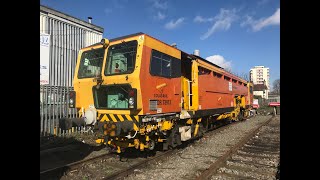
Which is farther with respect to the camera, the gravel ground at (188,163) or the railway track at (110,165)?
the gravel ground at (188,163)

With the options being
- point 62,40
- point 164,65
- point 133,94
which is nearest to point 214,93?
point 164,65

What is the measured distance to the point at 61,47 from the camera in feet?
52.3

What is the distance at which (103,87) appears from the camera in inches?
299

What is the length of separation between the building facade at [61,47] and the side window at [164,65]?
6.03 meters

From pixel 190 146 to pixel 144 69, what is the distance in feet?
13.1

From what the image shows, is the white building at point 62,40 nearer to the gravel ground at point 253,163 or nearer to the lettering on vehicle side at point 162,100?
the lettering on vehicle side at point 162,100

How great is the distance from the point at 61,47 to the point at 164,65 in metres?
10.1

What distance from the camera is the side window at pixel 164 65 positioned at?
7533mm

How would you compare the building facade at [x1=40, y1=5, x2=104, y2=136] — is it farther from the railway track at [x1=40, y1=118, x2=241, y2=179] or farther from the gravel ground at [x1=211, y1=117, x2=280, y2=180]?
the gravel ground at [x1=211, y1=117, x2=280, y2=180]

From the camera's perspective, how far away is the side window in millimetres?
7533

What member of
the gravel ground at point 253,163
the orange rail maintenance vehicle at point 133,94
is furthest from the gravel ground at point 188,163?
the orange rail maintenance vehicle at point 133,94
